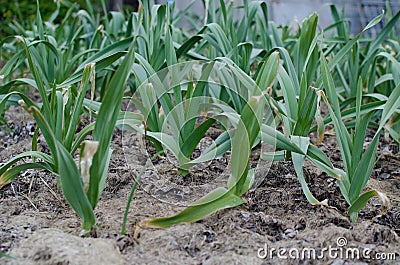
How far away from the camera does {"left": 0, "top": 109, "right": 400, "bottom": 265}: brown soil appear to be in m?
1.04

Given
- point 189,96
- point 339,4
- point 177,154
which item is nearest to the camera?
point 177,154

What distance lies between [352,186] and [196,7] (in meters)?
4.49

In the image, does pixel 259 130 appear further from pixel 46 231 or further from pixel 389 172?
pixel 389 172

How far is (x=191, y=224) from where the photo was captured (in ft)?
3.82

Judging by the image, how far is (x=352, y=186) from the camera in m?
1.24

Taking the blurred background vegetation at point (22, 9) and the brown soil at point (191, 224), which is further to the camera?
the blurred background vegetation at point (22, 9)

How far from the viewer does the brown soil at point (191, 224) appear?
104cm

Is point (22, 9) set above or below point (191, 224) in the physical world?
above

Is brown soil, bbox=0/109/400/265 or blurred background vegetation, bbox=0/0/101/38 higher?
blurred background vegetation, bbox=0/0/101/38

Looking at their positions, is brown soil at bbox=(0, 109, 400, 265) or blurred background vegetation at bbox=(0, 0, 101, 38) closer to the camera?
brown soil at bbox=(0, 109, 400, 265)

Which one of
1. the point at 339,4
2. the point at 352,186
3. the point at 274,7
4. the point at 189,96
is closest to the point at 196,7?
the point at 274,7

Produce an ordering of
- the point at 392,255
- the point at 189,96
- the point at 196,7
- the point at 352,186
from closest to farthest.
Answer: the point at 392,255
the point at 352,186
the point at 189,96
the point at 196,7

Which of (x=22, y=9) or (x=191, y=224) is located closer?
(x=191, y=224)

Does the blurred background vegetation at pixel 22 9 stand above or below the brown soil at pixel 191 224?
above
